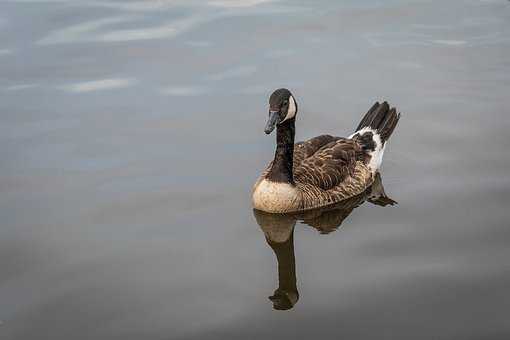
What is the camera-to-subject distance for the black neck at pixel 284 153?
33.2 feet

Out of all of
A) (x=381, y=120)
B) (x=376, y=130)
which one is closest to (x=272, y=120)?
(x=376, y=130)

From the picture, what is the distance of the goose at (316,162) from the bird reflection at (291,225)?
0.27 ft

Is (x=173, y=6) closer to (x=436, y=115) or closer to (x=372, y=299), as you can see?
(x=436, y=115)

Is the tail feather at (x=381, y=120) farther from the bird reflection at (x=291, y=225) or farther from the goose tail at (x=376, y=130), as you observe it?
the bird reflection at (x=291, y=225)

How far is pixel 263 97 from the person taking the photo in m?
12.7

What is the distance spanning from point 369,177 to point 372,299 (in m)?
2.94

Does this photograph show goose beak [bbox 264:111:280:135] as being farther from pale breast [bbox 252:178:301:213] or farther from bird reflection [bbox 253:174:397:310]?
bird reflection [bbox 253:174:397:310]

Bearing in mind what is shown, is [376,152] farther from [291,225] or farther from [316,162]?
[291,225]

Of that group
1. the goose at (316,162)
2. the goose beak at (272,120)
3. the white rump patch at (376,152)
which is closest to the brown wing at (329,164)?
the goose at (316,162)

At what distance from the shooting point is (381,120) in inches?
451

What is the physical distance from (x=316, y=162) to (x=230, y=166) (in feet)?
3.46

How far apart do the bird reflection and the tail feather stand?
0.65 m

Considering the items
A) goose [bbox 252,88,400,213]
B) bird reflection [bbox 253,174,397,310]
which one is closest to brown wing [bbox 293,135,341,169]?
goose [bbox 252,88,400,213]

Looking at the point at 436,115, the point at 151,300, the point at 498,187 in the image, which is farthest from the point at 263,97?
the point at 151,300
